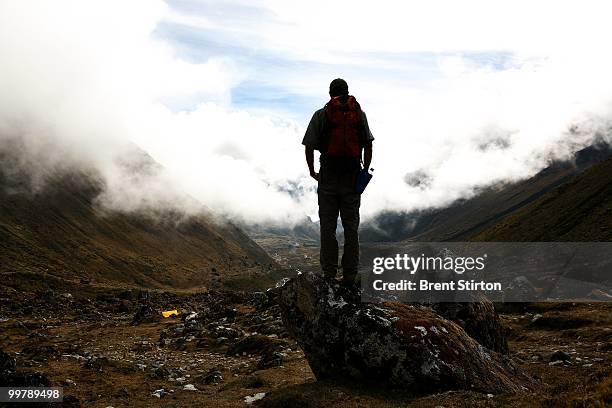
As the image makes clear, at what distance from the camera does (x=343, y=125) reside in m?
16.6

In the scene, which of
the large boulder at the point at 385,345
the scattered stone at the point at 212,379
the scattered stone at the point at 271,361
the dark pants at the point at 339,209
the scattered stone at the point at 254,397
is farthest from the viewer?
the scattered stone at the point at 271,361

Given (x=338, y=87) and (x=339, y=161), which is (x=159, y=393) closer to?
(x=339, y=161)

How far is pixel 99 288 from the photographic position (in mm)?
122375

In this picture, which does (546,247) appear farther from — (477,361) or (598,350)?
(477,361)

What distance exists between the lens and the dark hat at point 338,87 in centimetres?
1697

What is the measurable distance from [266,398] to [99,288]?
118716mm

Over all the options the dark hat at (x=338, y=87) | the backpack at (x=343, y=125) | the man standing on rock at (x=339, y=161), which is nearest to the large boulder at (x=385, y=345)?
the man standing on rock at (x=339, y=161)

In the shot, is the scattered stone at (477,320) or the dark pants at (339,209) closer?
the dark pants at (339,209)

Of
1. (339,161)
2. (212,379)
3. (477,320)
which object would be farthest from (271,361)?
(339,161)

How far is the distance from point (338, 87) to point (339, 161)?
8.84ft

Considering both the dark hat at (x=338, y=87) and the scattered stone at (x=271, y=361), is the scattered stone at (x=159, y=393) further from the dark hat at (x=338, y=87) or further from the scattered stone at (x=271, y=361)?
the dark hat at (x=338, y=87)

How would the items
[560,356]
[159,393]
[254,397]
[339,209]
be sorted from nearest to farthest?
[339,209], [254,397], [159,393], [560,356]

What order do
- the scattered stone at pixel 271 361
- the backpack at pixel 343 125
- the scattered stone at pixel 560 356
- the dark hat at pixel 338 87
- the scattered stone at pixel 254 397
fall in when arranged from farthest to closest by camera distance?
the scattered stone at pixel 271 361
the scattered stone at pixel 560 356
the scattered stone at pixel 254 397
the dark hat at pixel 338 87
the backpack at pixel 343 125

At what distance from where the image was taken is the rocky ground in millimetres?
15109
